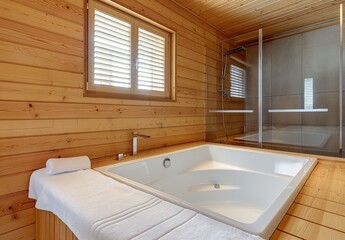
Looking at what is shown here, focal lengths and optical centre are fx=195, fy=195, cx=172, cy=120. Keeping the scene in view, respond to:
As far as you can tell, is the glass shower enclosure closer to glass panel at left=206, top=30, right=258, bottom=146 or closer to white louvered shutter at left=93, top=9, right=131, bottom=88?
glass panel at left=206, top=30, right=258, bottom=146

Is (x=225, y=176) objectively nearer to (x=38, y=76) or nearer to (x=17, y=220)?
(x=17, y=220)

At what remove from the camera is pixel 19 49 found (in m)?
1.28

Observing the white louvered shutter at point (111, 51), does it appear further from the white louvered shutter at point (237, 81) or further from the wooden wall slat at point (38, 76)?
the white louvered shutter at point (237, 81)

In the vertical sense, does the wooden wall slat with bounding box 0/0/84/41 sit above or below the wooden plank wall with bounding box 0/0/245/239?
above

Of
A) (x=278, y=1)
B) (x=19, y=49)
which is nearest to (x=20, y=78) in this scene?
(x=19, y=49)

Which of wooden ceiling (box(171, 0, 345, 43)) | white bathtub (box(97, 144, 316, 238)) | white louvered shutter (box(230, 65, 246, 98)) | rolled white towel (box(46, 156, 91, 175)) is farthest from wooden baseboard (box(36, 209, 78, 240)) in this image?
white louvered shutter (box(230, 65, 246, 98))

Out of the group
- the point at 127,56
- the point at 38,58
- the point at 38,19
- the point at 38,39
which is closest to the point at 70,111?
the point at 38,58

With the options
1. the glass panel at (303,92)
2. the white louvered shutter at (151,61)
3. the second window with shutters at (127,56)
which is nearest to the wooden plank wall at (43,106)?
the second window with shutters at (127,56)

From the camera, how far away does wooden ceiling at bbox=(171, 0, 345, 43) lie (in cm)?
248

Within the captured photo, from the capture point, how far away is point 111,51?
6.03 feet

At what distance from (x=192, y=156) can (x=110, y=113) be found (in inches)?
42.4

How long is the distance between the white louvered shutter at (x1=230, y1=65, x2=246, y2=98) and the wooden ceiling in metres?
0.50

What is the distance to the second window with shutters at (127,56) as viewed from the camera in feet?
5.66

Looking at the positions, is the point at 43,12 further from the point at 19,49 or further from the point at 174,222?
the point at 174,222
